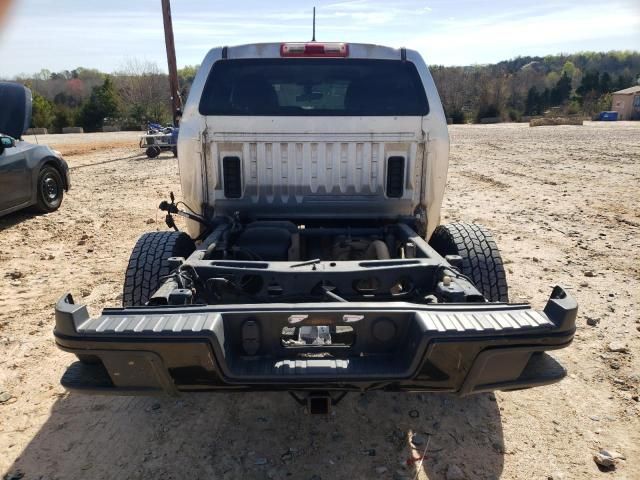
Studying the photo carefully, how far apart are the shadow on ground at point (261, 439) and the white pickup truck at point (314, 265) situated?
466 mm

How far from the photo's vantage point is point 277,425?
306 cm

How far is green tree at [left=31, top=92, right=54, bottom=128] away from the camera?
38.0 m

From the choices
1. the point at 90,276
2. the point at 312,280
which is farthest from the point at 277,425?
the point at 90,276

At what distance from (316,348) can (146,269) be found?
1.54 m

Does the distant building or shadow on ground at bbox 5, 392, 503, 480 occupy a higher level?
the distant building

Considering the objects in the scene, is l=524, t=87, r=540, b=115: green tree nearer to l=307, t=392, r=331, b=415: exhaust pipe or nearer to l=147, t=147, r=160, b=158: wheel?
l=147, t=147, r=160, b=158: wheel

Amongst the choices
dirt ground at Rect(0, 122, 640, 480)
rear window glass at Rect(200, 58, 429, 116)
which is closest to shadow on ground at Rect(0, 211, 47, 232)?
dirt ground at Rect(0, 122, 640, 480)

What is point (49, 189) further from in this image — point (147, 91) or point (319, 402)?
point (147, 91)

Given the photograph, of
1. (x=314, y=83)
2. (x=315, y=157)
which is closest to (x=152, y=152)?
(x=314, y=83)

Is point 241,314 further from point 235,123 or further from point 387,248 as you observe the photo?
point 235,123

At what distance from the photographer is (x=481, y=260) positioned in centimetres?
348

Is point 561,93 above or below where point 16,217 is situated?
above

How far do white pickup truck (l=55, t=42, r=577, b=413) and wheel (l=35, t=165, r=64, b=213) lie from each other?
18.5 ft

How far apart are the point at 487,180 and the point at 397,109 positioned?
9072 mm
